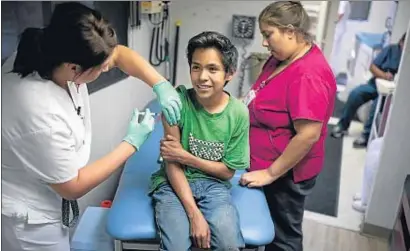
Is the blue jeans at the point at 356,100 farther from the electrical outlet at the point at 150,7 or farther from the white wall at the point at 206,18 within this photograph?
the electrical outlet at the point at 150,7

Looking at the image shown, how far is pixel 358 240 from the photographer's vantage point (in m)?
2.07

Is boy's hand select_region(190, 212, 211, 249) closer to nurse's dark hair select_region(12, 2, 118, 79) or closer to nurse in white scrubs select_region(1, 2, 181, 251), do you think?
nurse in white scrubs select_region(1, 2, 181, 251)

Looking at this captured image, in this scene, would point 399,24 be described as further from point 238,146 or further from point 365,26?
point 238,146

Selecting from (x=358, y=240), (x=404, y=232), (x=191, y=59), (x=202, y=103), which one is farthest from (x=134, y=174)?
(x=358, y=240)

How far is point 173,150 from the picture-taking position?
4.16 ft

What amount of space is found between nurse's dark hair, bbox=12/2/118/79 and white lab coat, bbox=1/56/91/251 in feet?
0.12

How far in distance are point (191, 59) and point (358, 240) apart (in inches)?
58.3

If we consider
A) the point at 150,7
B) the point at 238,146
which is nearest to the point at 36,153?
the point at 238,146

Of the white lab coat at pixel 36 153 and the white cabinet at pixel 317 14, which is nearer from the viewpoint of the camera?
the white lab coat at pixel 36 153

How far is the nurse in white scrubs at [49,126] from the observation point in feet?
2.95

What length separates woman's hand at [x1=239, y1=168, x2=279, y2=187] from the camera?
1434 mm

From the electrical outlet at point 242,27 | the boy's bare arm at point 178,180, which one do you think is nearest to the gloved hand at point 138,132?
the boy's bare arm at point 178,180

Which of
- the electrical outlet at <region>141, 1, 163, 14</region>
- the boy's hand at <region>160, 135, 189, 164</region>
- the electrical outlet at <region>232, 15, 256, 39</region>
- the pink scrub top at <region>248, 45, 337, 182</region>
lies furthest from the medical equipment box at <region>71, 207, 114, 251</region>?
the electrical outlet at <region>232, 15, 256, 39</region>

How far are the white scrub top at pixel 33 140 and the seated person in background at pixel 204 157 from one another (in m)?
0.34
